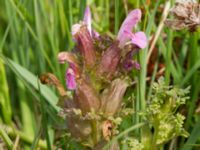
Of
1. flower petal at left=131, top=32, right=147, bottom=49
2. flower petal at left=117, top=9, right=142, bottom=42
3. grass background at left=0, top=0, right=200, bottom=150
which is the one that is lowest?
grass background at left=0, top=0, right=200, bottom=150

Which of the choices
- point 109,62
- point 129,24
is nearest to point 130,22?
point 129,24

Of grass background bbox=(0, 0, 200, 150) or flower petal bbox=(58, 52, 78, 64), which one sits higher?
flower petal bbox=(58, 52, 78, 64)

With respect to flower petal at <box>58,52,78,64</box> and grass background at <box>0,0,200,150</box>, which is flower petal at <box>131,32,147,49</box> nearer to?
flower petal at <box>58,52,78,64</box>

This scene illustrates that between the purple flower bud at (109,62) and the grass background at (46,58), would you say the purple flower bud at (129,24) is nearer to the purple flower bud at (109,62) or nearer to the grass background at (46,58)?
the purple flower bud at (109,62)

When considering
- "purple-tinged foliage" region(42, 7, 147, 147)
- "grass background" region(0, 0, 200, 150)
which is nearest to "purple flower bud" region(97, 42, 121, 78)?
"purple-tinged foliage" region(42, 7, 147, 147)

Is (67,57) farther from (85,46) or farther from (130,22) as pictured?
(130,22)

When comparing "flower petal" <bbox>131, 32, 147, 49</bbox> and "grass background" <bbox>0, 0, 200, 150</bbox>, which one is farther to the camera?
"grass background" <bbox>0, 0, 200, 150</bbox>

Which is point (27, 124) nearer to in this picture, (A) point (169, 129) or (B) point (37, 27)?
(B) point (37, 27)

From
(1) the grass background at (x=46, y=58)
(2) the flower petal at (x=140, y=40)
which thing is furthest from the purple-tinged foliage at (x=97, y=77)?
(1) the grass background at (x=46, y=58)
